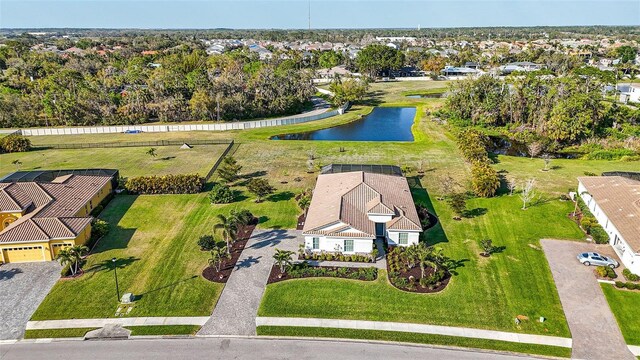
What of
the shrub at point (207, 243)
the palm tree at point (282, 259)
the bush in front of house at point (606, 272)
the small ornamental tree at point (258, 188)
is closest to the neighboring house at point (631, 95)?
the bush in front of house at point (606, 272)

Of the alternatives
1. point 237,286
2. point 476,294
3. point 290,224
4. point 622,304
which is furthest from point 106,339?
point 622,304

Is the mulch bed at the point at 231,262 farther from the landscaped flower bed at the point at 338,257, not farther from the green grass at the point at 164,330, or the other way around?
the landscaped flower bed at the point at 338,257

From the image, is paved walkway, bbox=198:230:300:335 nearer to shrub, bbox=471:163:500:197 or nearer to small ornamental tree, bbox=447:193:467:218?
small ornamental tree, bbox=447:193:467:218

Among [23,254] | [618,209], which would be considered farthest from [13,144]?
[618,209]

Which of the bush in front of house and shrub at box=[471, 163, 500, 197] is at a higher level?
shrub at box=[471, 163, 500, 197]

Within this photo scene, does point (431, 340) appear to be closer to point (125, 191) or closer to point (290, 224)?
point (290, 224)

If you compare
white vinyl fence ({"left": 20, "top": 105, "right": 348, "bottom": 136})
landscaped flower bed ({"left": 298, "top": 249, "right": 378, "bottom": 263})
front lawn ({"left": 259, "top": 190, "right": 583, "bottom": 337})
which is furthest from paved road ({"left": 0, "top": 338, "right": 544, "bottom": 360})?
white vinyl fence ({"left": 20, "top": 105, "right": 348, "bottom": 136})
